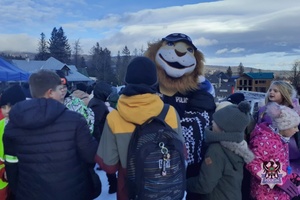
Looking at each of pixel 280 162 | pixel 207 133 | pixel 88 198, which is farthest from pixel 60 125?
pixel 280 162

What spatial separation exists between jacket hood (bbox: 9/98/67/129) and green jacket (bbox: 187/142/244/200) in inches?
47.4

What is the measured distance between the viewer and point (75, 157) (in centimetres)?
224

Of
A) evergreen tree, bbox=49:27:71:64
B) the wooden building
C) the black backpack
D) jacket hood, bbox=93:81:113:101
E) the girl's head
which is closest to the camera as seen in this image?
the black backpack

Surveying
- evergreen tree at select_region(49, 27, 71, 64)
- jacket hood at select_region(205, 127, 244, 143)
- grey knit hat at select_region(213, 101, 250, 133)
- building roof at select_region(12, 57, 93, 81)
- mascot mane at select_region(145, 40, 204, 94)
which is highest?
evergreen tree at select_region(49, 27, 71, 64)

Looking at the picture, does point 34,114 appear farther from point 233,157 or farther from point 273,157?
point 273,157

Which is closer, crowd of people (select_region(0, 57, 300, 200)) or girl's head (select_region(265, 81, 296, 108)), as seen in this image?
crowd of people (select_region(0, 57, 300, 200))

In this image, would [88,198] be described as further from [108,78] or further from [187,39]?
[108,78]

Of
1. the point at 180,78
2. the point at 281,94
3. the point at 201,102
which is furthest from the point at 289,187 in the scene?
the point at 180,78

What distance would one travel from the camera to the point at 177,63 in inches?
110

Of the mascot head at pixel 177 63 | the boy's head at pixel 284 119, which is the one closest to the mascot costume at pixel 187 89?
the mascot head at pixel 177 63

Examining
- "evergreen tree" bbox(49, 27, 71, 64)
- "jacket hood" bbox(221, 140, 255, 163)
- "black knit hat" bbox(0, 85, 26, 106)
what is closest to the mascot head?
"jacket hood" bbox(221, 140, 255, 163)

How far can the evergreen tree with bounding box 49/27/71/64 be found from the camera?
67.9m

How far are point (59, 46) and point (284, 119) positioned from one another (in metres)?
71.1

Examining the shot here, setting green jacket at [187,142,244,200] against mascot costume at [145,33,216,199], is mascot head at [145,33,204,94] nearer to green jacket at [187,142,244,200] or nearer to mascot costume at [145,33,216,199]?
mascot costume at [145,33,216,199]
